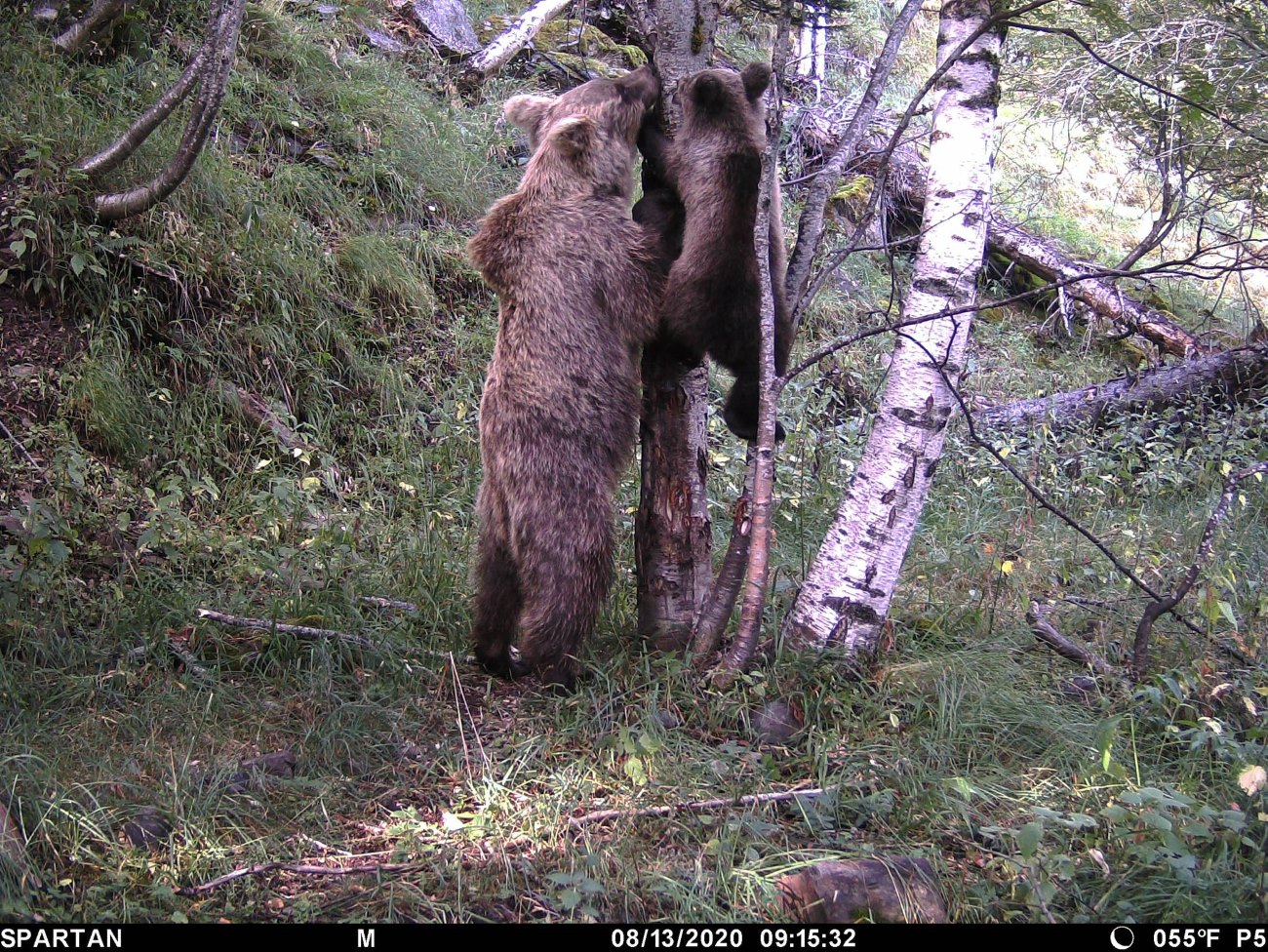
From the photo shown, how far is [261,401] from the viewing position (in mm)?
6004

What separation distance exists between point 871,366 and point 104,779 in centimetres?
656

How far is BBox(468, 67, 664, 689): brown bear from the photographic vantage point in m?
3.86

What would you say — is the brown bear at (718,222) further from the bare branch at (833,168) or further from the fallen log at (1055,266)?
the fallen log at (1055,266)

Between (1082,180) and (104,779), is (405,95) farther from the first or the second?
(1082,180)

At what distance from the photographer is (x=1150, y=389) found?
751 cm

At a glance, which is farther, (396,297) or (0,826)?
(396,297)

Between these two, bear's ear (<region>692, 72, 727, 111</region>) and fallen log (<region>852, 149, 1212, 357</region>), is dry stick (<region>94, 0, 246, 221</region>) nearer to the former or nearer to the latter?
bear's ear (<region>692, 72, 727, 111</region>)

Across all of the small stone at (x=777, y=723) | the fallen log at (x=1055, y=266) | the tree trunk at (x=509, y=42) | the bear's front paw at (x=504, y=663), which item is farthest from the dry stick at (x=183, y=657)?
the tree trunk at (x=509, y=42)

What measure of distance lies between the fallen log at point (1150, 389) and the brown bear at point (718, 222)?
4.03 m

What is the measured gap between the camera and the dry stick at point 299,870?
284cm

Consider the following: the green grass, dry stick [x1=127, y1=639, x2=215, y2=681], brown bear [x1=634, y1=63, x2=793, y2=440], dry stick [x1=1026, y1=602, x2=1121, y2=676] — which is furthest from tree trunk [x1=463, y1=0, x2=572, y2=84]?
dry stick [x1=1026, y1=602, x2=1121, y2=676]

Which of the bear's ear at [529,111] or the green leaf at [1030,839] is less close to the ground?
the bear's ear at [529,111]

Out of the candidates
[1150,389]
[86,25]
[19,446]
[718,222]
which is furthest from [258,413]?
[1150,389]

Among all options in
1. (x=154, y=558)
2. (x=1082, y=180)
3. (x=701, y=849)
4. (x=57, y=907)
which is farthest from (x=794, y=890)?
(x=1082, y=180)
